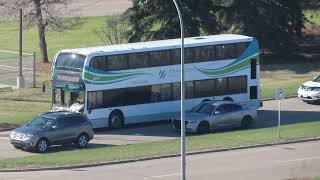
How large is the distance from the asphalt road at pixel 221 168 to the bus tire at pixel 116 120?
8.47 meters

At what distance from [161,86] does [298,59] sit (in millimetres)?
23045

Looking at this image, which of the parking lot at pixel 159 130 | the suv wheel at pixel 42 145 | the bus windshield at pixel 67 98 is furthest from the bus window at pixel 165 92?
the suv wheel at pixel 42 145

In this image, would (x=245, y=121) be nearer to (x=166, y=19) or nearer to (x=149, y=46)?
(x=149, y=46)

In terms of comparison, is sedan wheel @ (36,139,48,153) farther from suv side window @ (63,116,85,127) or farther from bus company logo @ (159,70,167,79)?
bus company logo @ (159,70,167,79)

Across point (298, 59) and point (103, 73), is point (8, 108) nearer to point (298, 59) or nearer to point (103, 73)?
point (103, 73)

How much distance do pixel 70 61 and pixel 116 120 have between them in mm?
3410

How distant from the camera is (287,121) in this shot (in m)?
40.7

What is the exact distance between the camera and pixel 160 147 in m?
33.0

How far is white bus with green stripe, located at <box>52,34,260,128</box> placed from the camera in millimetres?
38656

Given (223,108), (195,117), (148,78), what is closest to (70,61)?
(148,78)

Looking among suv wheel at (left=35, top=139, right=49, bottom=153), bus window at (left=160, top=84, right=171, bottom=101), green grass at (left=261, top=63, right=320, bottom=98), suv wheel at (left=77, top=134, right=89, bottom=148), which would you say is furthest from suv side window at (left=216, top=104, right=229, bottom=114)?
green grass at (left=261, top=63, right=320, bottom=98)

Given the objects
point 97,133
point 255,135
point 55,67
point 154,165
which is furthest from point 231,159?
point 55,67

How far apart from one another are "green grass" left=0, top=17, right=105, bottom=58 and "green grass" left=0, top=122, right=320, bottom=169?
107 ft

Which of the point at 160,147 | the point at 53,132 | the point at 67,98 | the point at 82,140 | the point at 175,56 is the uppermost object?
the point at 175,56
